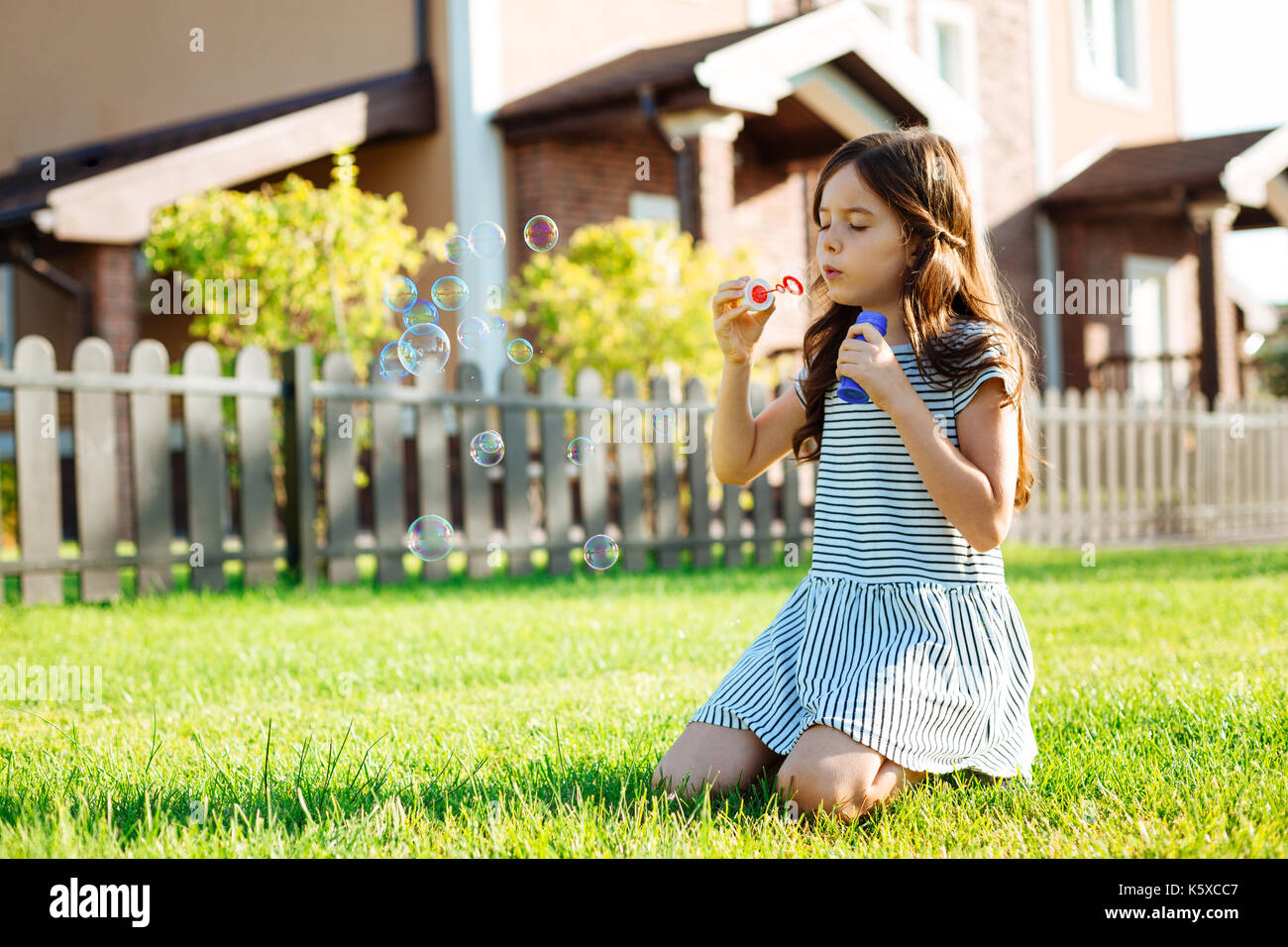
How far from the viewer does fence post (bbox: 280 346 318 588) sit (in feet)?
23.6

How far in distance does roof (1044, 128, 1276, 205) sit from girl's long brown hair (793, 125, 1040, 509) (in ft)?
46.1

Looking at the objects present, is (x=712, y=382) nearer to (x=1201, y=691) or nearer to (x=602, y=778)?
(x=1201, y=691)

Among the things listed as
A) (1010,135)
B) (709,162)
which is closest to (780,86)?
(709,162)

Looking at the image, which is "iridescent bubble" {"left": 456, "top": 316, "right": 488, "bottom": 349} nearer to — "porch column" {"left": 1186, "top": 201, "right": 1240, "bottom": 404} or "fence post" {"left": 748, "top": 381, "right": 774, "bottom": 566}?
"fence post" {"left": 748, "top": 381, "right": 774, "bottom": 566}

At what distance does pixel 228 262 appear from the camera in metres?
10.2

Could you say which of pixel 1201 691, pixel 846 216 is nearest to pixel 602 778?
pixel 846 216

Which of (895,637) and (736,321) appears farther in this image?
(736,321)

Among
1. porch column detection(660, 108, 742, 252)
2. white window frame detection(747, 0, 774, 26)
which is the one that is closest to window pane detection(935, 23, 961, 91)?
white window frame detection(747, 0, 774, 26)

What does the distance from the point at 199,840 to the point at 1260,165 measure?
16488 mm

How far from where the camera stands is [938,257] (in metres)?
2.84

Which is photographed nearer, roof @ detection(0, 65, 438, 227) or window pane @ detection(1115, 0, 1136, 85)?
roof @ detection(0, 65, 438, 227)

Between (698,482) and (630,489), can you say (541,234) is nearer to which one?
(630,489)

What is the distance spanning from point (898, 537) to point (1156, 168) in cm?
1564

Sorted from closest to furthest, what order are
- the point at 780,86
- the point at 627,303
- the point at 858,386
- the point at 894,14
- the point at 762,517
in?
the point at 858,386, the point at 762,517, the point at 627,303, the point at 780,86, the point at 894,14
